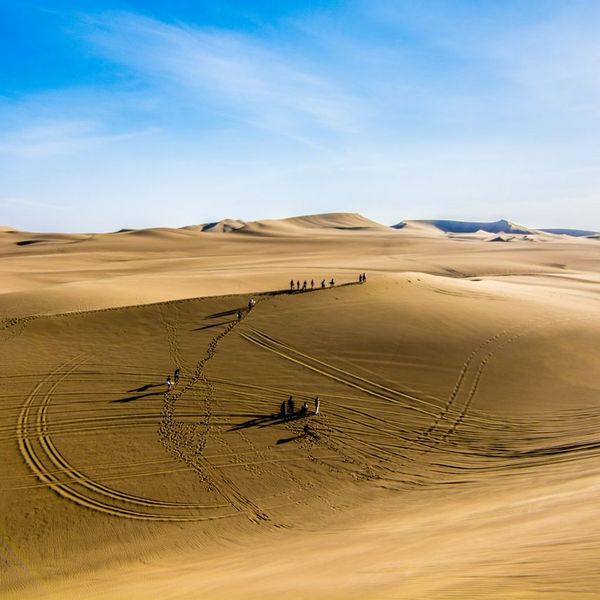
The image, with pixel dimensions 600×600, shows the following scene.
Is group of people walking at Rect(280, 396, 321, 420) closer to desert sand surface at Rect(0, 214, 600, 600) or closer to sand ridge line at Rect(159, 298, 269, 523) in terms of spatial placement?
desert sand surface at Rect(0, 214, 600, 600)

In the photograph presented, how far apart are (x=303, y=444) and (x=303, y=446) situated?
0.07 m

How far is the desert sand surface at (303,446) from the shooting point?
7234 millimetres

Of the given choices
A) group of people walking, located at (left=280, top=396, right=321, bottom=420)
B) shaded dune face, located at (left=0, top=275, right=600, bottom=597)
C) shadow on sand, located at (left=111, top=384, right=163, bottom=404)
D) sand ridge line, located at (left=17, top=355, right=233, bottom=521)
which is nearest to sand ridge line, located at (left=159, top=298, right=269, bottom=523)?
shaded dune face, located at (left=0, top=275, right=600, bottom=597)

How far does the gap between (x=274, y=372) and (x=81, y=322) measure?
26.2 feet

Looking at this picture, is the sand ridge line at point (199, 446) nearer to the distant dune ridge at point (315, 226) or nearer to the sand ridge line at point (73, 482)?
the sand ridge line at point (73, 482)

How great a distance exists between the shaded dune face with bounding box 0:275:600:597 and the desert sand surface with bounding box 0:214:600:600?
59 millimetres

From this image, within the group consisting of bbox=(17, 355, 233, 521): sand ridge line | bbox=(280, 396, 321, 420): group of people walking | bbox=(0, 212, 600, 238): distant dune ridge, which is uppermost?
bbox=(0, 212, 600, 238): distant dune ridge

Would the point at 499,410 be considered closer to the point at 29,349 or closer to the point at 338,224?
the point at 29,349

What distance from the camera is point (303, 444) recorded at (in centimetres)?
1252

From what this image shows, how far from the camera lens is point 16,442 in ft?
39.6

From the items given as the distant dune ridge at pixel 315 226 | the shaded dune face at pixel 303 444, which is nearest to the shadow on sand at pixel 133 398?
the shaded dune face at pixel 303 444

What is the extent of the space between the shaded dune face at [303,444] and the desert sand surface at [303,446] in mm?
59

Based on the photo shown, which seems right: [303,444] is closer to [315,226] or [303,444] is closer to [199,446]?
[199,446]

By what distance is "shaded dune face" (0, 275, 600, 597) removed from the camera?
7664 millimetres
